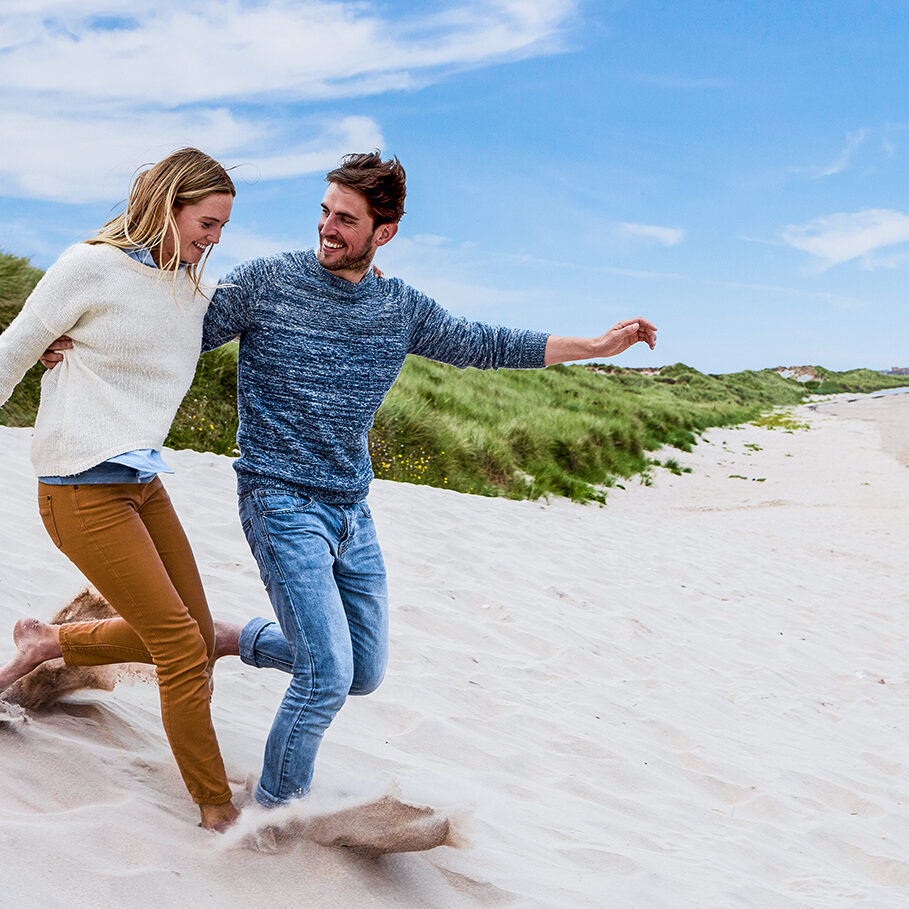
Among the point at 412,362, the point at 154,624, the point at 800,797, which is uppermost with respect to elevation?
the point at 412,362

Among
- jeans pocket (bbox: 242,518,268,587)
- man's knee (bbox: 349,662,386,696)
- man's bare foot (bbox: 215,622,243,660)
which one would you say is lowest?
man's knee (bbox: 349,662,386,696)

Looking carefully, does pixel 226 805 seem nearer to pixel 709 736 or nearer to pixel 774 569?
pixel 709 736

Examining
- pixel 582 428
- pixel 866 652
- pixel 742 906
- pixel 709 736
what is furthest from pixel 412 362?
pixel 742 906

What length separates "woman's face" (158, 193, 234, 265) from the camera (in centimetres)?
237

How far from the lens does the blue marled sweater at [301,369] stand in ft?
8.32

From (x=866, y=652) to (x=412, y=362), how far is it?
514 inches

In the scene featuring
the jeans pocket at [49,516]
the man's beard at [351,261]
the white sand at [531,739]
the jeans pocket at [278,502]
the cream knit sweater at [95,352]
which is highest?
the man's beard at [351,261]

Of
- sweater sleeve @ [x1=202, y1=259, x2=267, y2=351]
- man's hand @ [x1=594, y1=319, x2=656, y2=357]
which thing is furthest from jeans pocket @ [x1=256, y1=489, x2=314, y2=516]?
A: man's hand @ [x1=594, y1=319, x2=656, y2=357]

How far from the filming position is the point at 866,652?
20.4 ft

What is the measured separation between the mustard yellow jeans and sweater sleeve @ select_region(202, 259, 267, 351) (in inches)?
17.9

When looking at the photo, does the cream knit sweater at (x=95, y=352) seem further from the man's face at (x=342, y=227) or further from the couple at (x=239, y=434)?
the man's face at (x=342, y=227)

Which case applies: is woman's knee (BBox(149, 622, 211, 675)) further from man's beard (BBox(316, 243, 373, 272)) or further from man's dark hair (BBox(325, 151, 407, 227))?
man's dark hair (BBox(325, 151, 407, 227))

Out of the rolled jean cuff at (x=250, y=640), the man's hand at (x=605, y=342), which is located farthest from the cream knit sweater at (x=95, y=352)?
the man's hand at (x=605, y=342)

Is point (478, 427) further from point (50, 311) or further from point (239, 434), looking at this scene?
point (50, 311)
